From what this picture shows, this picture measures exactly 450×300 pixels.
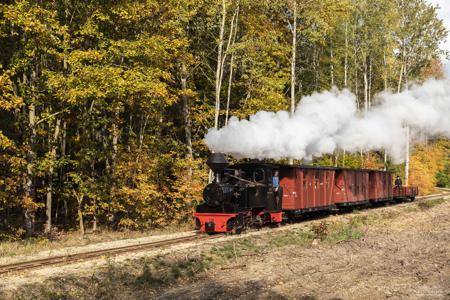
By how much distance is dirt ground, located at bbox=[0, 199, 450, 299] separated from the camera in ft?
34.8

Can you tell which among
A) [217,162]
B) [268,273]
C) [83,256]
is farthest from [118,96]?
[268,273]

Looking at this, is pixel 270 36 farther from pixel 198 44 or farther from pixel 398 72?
pixel 398 72

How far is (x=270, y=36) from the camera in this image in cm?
3072

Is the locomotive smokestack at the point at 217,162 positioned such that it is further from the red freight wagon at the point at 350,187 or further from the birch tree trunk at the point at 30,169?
the red freight wagon at the point at 350,187

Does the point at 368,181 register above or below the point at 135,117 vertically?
below

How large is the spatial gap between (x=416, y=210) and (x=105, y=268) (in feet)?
83.2

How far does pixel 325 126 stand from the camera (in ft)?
87.7

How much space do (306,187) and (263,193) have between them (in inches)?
167

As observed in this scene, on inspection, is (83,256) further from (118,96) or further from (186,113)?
(186,113)

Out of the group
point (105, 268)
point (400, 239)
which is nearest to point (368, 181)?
point (400, 239)

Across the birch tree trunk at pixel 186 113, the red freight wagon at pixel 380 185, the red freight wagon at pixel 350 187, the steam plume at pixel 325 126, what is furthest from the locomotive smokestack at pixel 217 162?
the red freight wagon at pixel 380 185

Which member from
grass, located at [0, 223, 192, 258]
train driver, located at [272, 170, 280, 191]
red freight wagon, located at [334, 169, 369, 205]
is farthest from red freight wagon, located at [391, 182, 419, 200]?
grass, located at [0, 223, 192, 258]

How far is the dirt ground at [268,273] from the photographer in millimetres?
10609

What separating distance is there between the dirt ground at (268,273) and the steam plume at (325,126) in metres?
5.46
